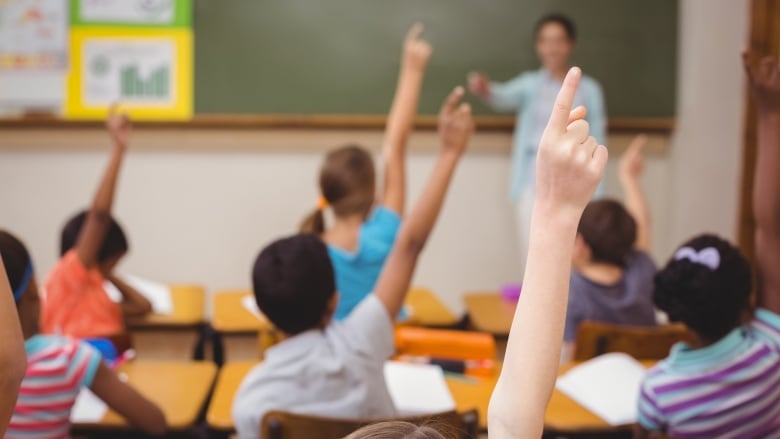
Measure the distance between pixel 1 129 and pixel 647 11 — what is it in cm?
354

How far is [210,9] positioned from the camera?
4.73 m

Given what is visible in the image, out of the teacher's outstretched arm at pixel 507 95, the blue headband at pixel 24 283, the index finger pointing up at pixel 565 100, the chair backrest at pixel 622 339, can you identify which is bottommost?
the chair backrest at pixel 622 339

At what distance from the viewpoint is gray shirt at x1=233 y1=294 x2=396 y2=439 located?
1.83 metres

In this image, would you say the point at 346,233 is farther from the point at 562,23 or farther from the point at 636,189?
the point at 562,23

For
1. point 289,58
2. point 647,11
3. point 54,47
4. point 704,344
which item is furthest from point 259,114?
point 704,344

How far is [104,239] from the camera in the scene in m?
2.97

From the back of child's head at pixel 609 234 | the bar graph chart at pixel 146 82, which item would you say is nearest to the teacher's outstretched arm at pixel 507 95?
the bar graph chart at pixel 146 82

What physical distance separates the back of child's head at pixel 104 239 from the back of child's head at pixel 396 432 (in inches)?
87.0

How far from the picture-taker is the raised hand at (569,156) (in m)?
0.83

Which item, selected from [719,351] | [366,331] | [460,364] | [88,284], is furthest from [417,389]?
[88,284]

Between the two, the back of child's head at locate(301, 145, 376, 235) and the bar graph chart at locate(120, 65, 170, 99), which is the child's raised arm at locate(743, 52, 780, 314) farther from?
the bar graph chart at locate(120, 65, 170, 99)

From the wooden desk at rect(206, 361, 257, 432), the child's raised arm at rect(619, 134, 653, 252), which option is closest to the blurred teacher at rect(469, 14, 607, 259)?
the child's raised arm at rect(619, 134, 653, 252)

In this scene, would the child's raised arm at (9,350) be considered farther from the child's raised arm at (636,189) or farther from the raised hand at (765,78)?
the child's raised arm at (636,189)

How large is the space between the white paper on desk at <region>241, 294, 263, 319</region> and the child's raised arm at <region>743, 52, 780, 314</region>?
165 cm
